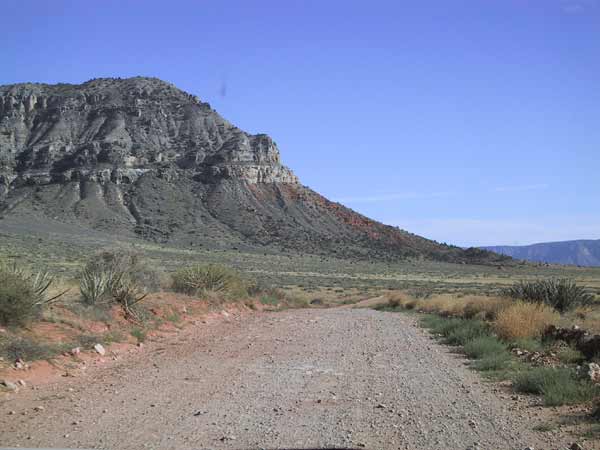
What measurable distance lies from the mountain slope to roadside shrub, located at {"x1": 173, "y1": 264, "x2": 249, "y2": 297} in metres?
51.3

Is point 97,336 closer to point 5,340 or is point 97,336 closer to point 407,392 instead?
point 5,340

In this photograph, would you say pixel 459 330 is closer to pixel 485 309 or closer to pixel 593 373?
pixel 485 309

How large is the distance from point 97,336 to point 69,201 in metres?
76.8

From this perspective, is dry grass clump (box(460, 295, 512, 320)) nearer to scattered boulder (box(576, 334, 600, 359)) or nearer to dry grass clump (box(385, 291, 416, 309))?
scattered boulder (box(576, 334, 600, 359))

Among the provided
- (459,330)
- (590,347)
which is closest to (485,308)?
(459,330)

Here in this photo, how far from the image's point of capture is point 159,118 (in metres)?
110

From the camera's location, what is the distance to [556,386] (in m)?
8.90

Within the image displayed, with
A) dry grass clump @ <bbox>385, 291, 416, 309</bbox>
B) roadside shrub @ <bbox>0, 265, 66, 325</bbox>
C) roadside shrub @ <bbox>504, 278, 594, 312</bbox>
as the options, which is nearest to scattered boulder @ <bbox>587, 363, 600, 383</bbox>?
roadside shrub @ <bbox>0, 265, 66, 325</bbox>

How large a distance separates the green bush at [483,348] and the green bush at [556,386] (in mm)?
2701

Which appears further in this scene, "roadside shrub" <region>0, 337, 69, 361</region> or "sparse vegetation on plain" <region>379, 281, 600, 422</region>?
"roadside shrub" <region>0, 337, 69, 361</region>

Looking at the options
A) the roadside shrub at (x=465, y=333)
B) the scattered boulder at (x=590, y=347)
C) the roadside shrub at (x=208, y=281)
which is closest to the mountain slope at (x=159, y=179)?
the roadside shrub at (x=208, y=281)

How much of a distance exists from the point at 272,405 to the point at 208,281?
18.0 m

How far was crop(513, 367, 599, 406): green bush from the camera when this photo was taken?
28.0 ft

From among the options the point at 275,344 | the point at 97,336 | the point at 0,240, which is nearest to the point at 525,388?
the point at 275,344
